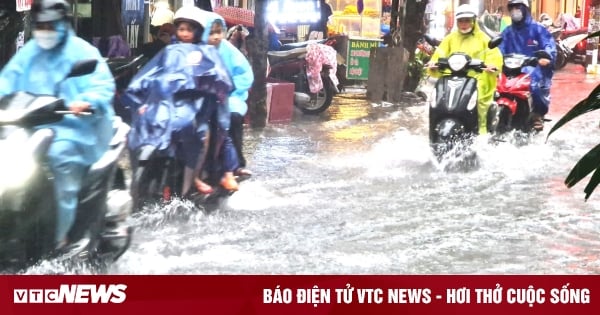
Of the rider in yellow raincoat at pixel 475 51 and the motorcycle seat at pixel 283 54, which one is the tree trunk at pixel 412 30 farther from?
the motorcycle seat at pixel 283 54

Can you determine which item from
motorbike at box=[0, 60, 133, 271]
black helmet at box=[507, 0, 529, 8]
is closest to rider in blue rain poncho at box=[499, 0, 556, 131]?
black helmet at box=[507, 0, 529, 8]

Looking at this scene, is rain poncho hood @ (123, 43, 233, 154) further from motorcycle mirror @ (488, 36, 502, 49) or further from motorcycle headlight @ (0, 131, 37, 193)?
motorcycle mirror @ (488, 36, 502, 49)

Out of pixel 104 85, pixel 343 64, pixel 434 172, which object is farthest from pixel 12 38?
pixel 434 172

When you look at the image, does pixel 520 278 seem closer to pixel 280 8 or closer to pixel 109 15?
pixel 280 8

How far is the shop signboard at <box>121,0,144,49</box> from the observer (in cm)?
444

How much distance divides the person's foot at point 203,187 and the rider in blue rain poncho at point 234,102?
7 cm

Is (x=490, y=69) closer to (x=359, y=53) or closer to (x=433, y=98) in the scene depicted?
(x=433, y=98)

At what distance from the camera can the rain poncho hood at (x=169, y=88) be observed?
4375mm

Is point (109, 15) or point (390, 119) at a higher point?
point (109, 15)

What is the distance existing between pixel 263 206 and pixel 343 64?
813 millimetres

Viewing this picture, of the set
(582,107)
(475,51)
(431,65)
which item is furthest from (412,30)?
(582,107)

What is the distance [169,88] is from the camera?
443 cm

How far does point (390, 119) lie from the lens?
194 inches

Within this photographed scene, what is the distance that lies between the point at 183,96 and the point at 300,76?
26.0 inches
